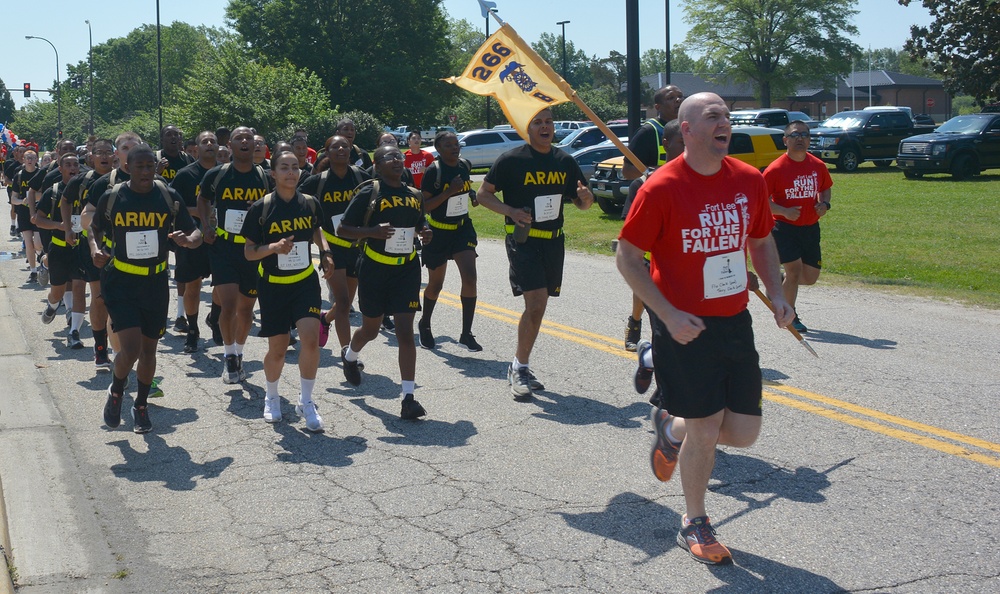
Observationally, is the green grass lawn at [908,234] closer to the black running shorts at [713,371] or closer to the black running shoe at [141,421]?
the black running shorts at [713,371]

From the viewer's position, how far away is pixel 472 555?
4.80 meters

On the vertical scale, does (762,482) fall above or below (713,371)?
below

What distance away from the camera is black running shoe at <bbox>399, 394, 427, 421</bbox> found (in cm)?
716

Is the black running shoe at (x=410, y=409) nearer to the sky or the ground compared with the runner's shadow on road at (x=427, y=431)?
nearer to the sky

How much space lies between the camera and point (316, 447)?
6.69 meters

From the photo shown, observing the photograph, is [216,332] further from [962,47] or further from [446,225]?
[962,47]

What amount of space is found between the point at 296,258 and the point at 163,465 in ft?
5.19

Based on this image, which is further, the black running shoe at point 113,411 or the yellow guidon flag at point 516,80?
the yellow guidon flag at point 516,80

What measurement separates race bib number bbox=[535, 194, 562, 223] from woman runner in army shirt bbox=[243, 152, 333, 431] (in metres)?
1.64

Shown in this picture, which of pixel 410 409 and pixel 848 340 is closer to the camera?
pixel 410 409

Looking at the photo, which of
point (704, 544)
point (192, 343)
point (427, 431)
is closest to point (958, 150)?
point (192, 343)

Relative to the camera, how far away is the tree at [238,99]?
123 ft

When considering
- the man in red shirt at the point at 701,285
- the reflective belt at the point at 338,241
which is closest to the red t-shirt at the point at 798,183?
the reflective belt at the point at 338,241

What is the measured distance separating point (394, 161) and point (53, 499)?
3105mm
